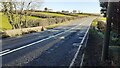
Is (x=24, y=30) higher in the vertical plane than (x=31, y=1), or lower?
lower

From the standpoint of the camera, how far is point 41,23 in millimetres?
57844

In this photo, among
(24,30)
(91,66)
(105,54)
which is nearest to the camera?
(91,66)

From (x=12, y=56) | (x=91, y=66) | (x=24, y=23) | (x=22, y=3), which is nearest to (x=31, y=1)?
(x=22, y=3)

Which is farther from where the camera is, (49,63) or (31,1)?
(31,1)

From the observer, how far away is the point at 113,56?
14.4 meters

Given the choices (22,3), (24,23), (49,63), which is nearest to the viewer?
(49,63)

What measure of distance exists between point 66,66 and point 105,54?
264cm

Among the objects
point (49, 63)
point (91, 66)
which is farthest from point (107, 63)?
point (49, 63)

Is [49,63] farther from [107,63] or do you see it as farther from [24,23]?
[24,23]

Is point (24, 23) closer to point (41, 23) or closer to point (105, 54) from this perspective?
point (41, 23)

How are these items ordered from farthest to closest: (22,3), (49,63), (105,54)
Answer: (22,3)
(105,54)
(49,63)

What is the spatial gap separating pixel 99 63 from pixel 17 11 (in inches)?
1474

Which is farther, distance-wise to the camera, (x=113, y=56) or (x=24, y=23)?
(x=24, y=23)

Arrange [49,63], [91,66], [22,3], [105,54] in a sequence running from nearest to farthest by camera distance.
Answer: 1. [91,66]
2. [49,63]
3. [105,54]
4. [22,3]
